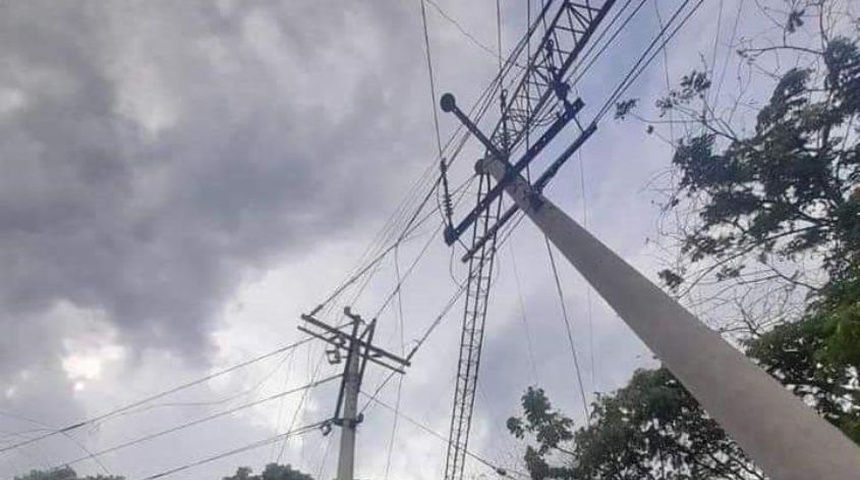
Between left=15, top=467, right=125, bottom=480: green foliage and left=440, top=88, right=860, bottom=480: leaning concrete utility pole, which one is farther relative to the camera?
left=15, top=467, right=125, bottom=480: green foliage

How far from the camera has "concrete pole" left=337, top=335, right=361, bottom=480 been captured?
15.0 metres

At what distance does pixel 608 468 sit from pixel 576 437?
120 cm

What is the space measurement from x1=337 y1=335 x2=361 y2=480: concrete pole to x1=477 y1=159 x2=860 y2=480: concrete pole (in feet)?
31.4

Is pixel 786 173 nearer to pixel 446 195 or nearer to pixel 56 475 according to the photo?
pixel 446 195

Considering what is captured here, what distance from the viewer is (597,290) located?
23.9 ft

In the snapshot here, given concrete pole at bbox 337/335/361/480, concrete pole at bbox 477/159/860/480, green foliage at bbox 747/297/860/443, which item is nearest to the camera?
concrete pole at bbox 477/159/860/480

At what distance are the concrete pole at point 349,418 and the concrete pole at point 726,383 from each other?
9578mm

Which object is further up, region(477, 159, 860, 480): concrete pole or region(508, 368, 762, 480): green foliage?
region(508, 368, 762, 480): green foliage

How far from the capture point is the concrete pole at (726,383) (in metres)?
4.58

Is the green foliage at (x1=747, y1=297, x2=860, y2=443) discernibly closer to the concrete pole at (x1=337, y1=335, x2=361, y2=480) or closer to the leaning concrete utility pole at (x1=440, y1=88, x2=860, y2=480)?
the leaning concrete utility pole at (x1=440, y1=88, x2=860, y2=480)

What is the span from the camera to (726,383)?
5426mm

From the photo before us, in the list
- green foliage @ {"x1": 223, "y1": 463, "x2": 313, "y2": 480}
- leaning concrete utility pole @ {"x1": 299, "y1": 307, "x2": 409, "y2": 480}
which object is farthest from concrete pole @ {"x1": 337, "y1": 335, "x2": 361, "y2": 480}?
green foliage @ {"x1": 223, "y1": 463, "x2": 313, "y2": 480}

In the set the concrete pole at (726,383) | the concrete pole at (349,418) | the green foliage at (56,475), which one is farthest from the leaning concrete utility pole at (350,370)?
the green foliage at (56,475)

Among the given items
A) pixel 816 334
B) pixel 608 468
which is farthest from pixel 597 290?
pixel 608 468
